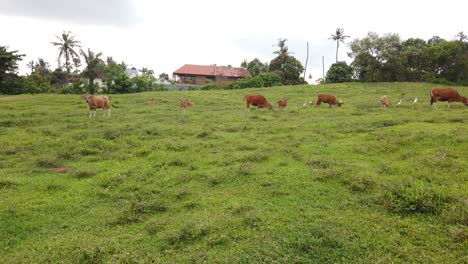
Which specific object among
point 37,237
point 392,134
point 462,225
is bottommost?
point 37,237

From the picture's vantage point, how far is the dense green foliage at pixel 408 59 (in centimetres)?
3266

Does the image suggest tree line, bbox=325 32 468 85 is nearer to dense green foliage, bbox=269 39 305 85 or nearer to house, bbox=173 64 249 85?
dense green foliage, bbox=269 39 305 85

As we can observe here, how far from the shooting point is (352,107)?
1870cm

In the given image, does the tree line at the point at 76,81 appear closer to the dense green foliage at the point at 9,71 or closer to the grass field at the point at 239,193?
the dense green foliage at the point at 9,71

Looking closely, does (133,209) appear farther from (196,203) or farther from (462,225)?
(462,225)

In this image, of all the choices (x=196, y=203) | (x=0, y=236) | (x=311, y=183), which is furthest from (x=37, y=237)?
(x=311, y=183)

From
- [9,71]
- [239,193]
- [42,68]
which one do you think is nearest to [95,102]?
[239,193]

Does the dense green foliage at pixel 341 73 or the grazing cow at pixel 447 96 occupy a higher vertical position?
the dense green foliage at pixel 341 73

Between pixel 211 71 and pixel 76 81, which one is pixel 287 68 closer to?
pixel 211 71

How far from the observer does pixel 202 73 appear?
5578 centimetres

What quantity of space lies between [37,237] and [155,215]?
2027 mm

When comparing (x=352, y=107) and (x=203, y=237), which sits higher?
(x=352, y=107)

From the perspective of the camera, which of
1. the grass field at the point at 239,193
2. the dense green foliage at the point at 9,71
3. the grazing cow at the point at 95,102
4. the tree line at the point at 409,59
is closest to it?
the grass field at the point at 239,193

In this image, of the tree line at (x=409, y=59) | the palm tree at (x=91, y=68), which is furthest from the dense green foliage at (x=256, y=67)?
the palm tree at (x=91, y=68)
